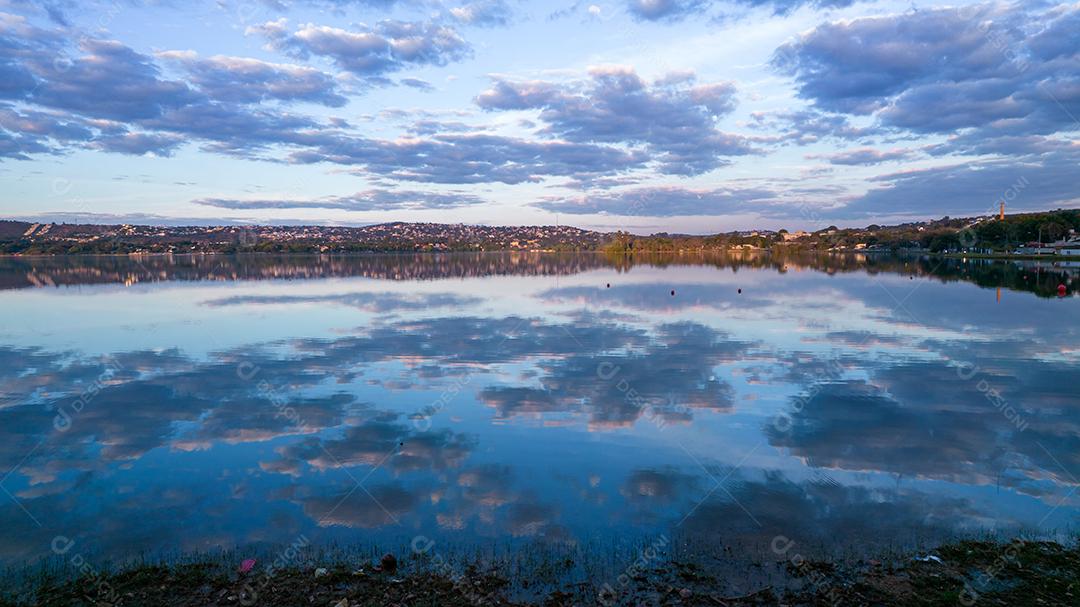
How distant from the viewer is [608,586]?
8195 millimetres

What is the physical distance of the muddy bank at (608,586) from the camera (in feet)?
25.5

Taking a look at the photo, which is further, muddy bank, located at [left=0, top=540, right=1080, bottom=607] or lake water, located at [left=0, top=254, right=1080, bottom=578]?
lake water, located at [left=0, top=254, right=1080, bottom=578]

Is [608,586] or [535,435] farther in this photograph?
[535,435]

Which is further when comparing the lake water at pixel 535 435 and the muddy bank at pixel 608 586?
the lake water at pixel 535 435

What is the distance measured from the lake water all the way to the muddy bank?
78cm

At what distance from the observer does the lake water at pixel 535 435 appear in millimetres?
10148

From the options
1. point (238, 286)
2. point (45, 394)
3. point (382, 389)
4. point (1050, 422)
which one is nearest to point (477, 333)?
point (382, 389)

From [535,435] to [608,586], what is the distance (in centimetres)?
669

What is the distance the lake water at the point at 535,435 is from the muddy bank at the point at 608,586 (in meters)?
0.78

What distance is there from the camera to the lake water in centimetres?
1015

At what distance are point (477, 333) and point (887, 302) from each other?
98.6 ft

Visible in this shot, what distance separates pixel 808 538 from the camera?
9.52 metres

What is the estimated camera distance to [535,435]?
14781 millimetres

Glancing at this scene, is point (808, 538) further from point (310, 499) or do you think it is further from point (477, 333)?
point (477, 333)
